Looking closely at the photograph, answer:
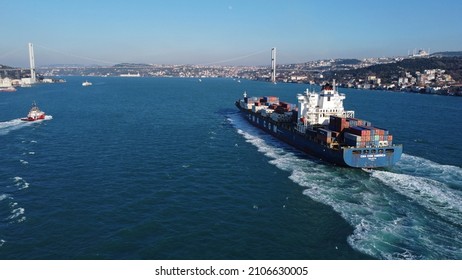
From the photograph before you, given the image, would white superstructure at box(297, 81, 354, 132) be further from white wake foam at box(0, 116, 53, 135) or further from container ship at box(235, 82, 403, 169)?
white wake foam at box(0, 116, 53, 135)

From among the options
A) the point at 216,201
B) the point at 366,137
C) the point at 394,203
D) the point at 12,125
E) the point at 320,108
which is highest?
the point at 320,108

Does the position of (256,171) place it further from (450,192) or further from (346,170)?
(450,192)

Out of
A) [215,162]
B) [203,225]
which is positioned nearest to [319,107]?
[215,162]

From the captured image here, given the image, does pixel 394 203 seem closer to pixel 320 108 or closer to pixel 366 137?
pixel 366 137

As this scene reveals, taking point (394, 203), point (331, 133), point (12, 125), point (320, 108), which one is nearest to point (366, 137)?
point (331, 133)

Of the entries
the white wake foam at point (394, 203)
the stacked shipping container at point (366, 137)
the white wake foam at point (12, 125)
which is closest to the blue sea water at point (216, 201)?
the white wake foam at point (394, 203)
